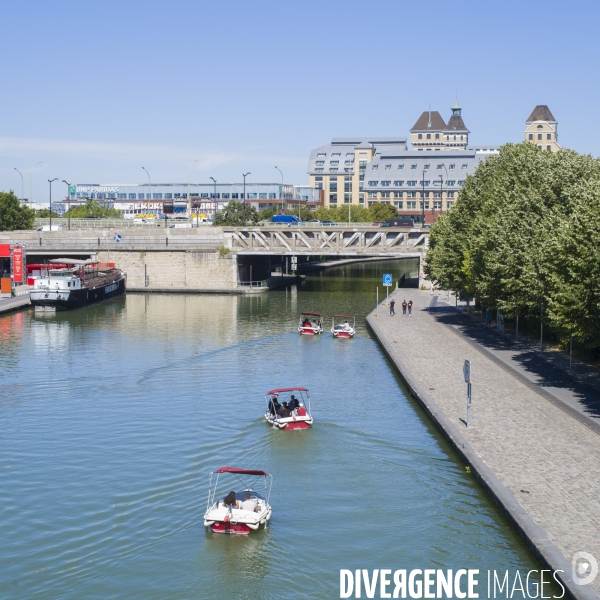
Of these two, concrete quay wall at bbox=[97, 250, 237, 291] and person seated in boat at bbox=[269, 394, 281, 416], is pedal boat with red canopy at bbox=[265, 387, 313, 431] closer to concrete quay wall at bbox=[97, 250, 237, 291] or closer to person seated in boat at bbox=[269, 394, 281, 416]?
person seated in boat at bbox=[269, 394, 281, 416]

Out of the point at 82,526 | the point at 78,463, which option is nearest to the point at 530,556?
the point at 82,526

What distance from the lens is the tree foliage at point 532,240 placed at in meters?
41.2

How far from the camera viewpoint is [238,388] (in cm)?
4669

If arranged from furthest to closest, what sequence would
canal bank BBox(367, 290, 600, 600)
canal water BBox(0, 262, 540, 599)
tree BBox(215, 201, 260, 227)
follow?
tree BBox(215, 201, 260, 227), canal water BBox(0, 262, 540, 599), canal bank BBox(367, 290, 600, 600)

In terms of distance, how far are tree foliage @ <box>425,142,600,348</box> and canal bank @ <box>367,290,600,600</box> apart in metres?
4.42

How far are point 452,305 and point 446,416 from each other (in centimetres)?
5104

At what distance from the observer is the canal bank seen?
933 inches

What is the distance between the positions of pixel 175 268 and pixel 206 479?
7948 cm

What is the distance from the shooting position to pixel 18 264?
100m

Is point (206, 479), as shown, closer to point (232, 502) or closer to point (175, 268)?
point (232, 502)

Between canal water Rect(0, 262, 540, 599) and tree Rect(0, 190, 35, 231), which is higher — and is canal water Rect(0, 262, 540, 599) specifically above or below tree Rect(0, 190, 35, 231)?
below

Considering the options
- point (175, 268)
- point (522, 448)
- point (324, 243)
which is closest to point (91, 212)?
point (175, 268)

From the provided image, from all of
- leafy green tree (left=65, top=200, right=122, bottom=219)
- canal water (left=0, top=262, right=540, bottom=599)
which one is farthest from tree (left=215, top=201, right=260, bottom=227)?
canal water (left=0, top=262, right=540, bottom=599)

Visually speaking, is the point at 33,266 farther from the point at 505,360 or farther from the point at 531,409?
the point at 531,409
